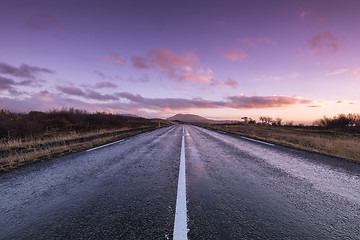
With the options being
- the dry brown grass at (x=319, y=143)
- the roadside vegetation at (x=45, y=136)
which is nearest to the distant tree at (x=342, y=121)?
the dry brown grass at (x=319, y=143)

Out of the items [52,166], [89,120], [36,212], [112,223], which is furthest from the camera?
[89,120]

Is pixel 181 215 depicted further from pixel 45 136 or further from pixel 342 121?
pixel 342 121

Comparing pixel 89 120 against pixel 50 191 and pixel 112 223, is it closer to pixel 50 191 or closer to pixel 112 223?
pixel 50 191

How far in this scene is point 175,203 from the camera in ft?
8.39

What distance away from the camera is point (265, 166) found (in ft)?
16.2

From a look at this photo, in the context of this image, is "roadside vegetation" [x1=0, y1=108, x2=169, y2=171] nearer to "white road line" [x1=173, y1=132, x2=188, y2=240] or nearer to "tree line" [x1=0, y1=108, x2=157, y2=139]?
"tree line" [x1=0, y1=108, x2=157, y2=139]

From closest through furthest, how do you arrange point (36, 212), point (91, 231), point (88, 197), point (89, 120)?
point (91, 231) < point (36, 212) < point (88, 197) < point (89, 120)

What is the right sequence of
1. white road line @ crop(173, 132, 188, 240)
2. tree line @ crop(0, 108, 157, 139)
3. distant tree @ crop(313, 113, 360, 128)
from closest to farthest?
white road line @ crop(173, 132, 188, 240), tree line @ crop(0, 108, 157, 139), distant tree @ crop(313, 113, 360, 128)

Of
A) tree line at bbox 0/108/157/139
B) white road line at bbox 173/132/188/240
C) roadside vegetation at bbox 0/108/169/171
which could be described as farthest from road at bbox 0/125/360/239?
tree line at bbox 0/108/157/139

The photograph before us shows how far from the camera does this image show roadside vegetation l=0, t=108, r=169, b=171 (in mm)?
6266

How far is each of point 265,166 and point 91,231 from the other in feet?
15.8

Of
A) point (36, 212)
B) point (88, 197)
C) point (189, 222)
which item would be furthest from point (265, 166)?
point (36, 212)

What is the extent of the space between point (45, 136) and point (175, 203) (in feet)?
52.6

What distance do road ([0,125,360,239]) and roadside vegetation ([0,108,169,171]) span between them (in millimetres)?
2006
